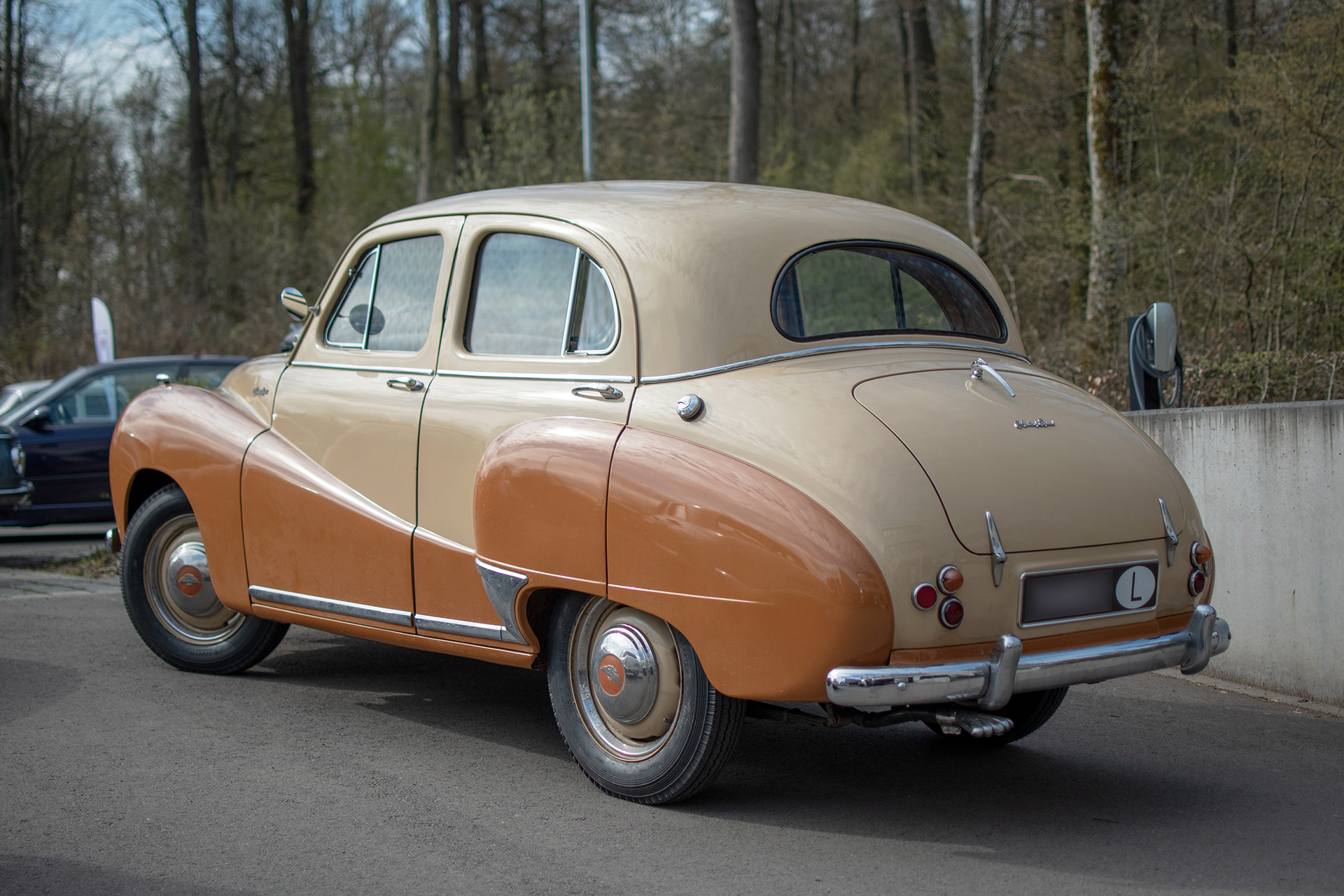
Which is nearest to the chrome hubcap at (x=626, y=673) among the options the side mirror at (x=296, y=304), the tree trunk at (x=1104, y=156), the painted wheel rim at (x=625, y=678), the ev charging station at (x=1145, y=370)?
the painted wheel rim at (x=625, y=678)

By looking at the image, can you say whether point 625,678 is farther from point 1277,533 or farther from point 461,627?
point 1277,533

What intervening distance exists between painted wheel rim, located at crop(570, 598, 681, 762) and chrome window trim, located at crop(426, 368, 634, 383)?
Answer: 0.75 meters

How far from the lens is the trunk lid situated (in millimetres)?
3539

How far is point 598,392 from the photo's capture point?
161 inches

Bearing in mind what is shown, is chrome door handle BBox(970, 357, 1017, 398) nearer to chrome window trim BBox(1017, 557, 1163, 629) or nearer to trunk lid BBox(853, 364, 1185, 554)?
trunk lid BBox(853, 364, 1185, 554)

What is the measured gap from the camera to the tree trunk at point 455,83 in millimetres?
27109

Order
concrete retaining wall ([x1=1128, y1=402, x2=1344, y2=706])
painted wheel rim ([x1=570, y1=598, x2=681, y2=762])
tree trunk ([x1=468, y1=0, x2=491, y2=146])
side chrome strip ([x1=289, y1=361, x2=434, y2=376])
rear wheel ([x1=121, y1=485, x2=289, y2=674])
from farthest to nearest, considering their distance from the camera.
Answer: tree trunk ([x1=468, y1=0, x2=491, y2=146])
rear wheel ([x1=121, y1=485, x2=289, y2=674])
concrete retaining wall ([x1=1128, y1=402, x2=1344, y2=706])
side chrome strip ([x1=289, y1=361, x2=434, y2=376])
painted wheel rim ([x1=570, y1=598, x2=681, y2=762])

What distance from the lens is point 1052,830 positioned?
3.74m

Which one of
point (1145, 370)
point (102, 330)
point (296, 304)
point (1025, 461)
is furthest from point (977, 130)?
point (1025, 461)

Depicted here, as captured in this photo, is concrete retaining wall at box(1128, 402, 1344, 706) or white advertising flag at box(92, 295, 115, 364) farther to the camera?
white advertising flag at box(92, 295, 115, 364)

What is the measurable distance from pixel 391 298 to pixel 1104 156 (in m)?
9.20

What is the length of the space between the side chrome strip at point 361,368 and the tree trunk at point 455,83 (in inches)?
850

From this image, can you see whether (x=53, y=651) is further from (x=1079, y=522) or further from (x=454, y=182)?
(x=454, y=182)

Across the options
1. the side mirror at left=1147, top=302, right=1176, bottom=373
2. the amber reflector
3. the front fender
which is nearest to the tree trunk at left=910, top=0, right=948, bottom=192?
the side mirror at left=1147, top=302, right=1176, bottom=373
